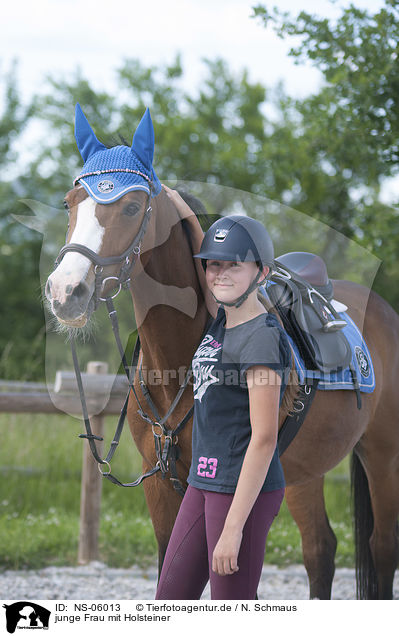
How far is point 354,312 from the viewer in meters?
3.65

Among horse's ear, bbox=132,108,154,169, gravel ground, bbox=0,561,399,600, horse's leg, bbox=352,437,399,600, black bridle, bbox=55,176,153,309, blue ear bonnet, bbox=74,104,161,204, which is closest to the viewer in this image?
black bridle, bbox=55,176,153,309

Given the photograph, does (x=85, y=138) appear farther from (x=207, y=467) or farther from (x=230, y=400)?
(x=207, y=467)

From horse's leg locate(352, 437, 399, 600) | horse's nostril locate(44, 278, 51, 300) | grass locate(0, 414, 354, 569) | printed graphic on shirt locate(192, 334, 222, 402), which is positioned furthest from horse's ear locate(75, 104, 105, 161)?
grass locate(0, 414, 354, 569)

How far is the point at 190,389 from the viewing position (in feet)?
8.11

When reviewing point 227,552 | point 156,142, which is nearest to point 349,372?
point 227,552

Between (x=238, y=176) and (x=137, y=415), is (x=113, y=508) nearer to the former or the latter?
(x=137, y=415)

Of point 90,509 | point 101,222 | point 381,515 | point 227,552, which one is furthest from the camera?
point 90,509

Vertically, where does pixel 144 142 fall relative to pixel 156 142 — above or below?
below

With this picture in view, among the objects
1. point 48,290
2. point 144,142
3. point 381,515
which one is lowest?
point 381,515

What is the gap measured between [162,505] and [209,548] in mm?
876

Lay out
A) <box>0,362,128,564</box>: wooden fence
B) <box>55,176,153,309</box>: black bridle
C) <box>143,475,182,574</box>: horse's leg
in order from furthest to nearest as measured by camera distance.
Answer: <box>0,362,128,564</box>: wooden fence → <box>143,475,182,574</box>: horse's leg → <box>55,176,153,309</box>: black bridle

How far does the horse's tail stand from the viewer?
3.73m

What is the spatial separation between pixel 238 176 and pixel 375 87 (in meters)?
15.7

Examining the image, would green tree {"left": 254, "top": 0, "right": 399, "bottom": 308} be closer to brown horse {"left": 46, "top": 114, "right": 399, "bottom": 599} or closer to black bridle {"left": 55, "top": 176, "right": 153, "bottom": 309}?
brown horse {"left": 46, "top": 114, "right": 399, "bottom": 599}
